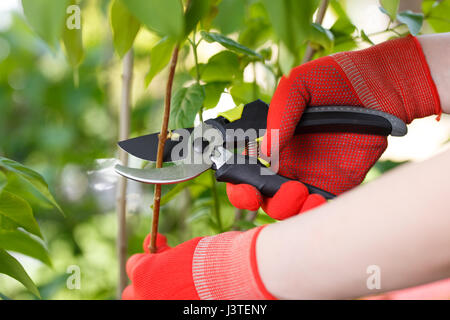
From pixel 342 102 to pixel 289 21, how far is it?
30 cm

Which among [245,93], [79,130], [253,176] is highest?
[79,130]

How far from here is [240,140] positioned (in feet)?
1.49

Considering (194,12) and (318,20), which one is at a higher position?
(318,20)

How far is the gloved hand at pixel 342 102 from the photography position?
45 centimetres

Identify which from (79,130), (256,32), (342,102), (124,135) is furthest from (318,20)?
(79,130)

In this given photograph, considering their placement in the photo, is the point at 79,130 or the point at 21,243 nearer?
the point at 21,243

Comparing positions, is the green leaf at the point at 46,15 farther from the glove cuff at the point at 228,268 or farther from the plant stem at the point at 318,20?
the plant stem at the point at 318,20

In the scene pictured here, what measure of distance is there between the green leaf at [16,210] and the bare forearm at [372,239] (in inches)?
10.7

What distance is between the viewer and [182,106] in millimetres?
548

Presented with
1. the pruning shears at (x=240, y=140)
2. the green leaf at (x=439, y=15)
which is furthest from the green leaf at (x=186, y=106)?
the green leaf at (x=439, y=15)

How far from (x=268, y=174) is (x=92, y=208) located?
1.03m
